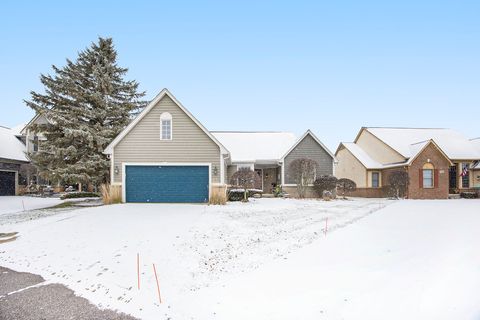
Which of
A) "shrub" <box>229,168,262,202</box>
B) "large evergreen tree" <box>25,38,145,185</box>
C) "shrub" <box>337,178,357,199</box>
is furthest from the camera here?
"shrub" <box>337,178,357,199</box>

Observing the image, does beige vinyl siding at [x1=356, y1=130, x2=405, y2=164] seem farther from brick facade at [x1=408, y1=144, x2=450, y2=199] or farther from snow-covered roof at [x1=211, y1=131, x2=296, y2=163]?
snow-covered roof at [x1=211, y1=131, x2=296, y2=163]

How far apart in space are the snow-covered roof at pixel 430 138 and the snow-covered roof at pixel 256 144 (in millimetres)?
9388

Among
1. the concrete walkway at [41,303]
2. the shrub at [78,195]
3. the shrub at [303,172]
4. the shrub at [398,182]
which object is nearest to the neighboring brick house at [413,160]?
the shrub at [398,182]

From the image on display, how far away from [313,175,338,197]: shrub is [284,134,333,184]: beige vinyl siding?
4.44ft

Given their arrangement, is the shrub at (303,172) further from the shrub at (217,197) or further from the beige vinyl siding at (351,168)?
the shrub at (217,197)

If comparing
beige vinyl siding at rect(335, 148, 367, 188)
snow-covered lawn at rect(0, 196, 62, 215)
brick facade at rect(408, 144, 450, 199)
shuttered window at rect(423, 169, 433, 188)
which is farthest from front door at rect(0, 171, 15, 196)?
shuttered window at rect(423, 169, 433, 188)

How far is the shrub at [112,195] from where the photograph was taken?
18875 mm

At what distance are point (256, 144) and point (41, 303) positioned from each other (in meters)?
26.2

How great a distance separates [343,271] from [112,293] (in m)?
4.66

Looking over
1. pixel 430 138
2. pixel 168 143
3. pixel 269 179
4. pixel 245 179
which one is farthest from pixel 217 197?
pixel 430 138

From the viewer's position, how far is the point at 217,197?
1905cm

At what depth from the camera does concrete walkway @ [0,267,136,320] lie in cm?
507

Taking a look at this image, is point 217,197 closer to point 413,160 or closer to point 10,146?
point 413,160

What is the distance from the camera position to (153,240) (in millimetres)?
9383
